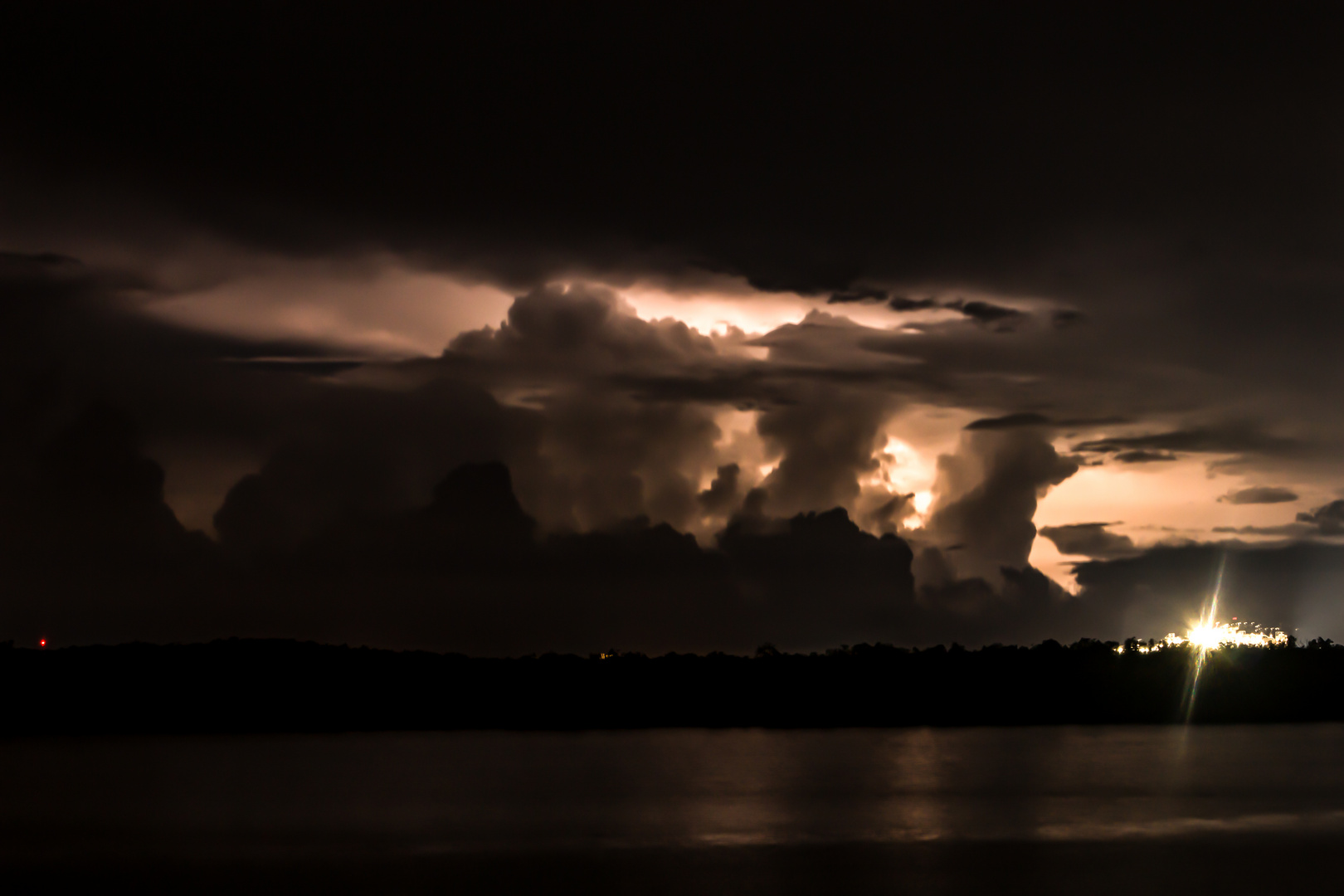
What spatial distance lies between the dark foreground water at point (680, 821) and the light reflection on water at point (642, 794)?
0.94 feet

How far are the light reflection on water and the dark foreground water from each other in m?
0.29

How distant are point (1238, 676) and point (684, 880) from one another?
16728 centimetres

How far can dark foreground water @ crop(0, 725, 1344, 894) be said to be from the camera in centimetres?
4041

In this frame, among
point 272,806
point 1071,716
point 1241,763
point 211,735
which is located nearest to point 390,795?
point 272,806

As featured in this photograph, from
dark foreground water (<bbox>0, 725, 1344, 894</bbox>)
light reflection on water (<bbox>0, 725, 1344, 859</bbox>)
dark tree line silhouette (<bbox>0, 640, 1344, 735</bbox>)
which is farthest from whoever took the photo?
dark tree line silhouette (<bbox>0, 640, 1344, 735</bbox>)

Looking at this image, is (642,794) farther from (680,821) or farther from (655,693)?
(655,693)

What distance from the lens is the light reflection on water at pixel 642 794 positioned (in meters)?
50.9

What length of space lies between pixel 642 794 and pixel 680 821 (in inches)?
544

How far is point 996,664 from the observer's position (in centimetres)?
19400

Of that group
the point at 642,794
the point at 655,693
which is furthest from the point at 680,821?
the point at 655,693

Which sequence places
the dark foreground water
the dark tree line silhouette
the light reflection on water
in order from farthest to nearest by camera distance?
1. the dark tree line silhouette
2. the light reflection on water
3. the dark foreground water

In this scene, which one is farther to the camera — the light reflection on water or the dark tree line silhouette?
the dark tree line silhouette

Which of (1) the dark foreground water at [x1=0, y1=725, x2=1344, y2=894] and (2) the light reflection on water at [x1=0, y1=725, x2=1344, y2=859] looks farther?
(2) the light reflection on water at [x1=0, y1=725, x2=1344, y2=859]

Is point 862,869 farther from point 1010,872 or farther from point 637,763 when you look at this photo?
point 637,763
